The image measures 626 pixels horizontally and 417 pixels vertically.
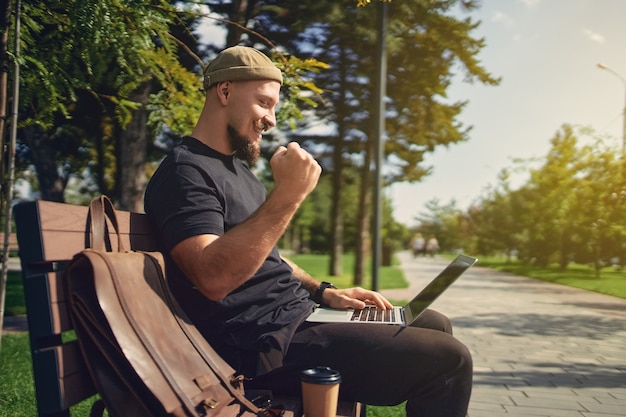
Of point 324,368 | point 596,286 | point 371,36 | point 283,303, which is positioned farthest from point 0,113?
point 596,286

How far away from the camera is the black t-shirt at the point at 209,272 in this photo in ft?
5.84

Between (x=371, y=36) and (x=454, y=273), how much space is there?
10554mm

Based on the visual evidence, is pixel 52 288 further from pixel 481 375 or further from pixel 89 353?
pixel 481 375

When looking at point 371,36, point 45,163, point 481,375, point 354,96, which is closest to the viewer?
point 481,375

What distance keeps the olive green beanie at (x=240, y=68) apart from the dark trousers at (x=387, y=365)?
0.92 m

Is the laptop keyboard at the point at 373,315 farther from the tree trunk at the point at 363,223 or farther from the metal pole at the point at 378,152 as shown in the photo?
the tree trunk at the point at 363,223

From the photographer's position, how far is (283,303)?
6.73ft

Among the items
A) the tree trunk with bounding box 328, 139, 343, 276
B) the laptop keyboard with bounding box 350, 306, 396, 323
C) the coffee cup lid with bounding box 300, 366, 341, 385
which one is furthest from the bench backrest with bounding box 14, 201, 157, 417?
the tree trunk with bounding box 328, 139, 343, 276

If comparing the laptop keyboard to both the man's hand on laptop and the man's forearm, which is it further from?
the man's forearm

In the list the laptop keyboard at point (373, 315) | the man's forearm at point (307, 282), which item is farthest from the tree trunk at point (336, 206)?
the laptop keyboard at point (373, 315)

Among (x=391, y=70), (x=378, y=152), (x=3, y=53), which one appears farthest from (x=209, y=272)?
(x=391, y=70)

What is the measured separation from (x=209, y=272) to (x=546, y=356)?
558 cm

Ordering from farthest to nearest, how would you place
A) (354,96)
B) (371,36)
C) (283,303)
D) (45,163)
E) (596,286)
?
1. (354,96)
2. (371,36)
3. (596,286)
4. (45,163)
5. (283,303)

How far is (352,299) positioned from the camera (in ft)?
8.14
